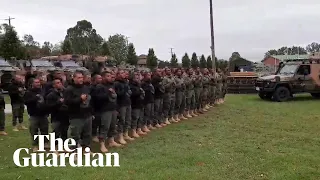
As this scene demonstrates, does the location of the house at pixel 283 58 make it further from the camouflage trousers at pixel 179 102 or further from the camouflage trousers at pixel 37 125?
the camouflage trousers at pixel 37 125

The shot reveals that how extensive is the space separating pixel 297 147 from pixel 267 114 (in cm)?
589

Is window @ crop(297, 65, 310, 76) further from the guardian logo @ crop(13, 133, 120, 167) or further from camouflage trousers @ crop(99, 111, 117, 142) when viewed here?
the guardian logo @ crop(13, 133, 120, 167)

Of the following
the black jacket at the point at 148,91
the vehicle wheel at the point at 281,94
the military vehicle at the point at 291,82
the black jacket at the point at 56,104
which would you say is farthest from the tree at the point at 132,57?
the black jacket at the point at 56,104

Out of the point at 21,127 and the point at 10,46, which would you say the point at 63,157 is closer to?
the point at 21,127

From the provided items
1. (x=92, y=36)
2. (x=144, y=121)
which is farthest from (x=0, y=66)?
(x=92, y=36)

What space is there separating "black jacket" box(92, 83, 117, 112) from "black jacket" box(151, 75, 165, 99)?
2895 millimetres

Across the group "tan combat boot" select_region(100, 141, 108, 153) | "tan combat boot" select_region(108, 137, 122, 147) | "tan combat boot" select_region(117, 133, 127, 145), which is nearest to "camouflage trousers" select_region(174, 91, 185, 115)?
"tan combat boot" select_region(117, 133, 127, 145)

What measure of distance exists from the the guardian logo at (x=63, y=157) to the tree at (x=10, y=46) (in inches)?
1115

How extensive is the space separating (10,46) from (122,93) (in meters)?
28.3

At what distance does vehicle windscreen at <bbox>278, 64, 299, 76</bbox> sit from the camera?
68.6ft

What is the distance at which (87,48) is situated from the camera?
6081 centimetres

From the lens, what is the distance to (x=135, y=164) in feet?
24.8

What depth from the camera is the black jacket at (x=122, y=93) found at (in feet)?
31.6

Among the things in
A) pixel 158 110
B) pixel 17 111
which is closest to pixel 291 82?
pixel 158 110
